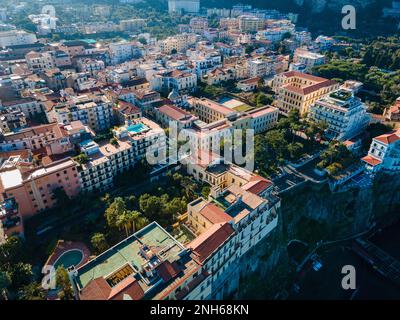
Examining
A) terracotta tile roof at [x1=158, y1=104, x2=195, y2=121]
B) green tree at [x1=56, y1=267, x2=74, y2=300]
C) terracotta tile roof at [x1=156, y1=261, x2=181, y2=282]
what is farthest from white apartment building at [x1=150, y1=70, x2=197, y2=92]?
terracotta tile roof at [x1=156, y1=261, x2=181, y2=282]

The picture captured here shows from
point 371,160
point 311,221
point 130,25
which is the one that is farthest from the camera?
point 130,25

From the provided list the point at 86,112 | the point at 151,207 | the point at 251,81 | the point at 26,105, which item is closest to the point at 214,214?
the point at 151,207

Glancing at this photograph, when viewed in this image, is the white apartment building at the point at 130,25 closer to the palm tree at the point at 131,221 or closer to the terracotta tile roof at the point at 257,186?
the terracotta tile roof at the point at 257,186

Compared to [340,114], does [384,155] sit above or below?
below

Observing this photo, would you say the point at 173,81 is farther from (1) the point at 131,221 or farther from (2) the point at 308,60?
(1) the point at 131,221

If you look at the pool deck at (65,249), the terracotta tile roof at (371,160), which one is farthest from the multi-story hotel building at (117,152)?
the terracotta tile roof at (371,160)

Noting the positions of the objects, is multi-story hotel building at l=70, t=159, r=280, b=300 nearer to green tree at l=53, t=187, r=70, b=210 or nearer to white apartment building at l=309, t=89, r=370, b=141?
green tree at l=53, t=187, r=70, b=210
